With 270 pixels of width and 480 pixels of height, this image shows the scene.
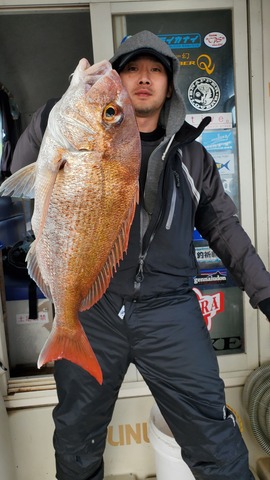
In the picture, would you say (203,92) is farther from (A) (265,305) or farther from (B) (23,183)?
(B) (23,183)

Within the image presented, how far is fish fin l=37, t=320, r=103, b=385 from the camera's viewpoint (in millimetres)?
1396

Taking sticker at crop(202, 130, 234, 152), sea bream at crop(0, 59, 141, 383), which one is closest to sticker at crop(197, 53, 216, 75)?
sticker at crop(202, 130, 234, 152)

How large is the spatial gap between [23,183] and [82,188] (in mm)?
220

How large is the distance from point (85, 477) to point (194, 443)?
59 cm

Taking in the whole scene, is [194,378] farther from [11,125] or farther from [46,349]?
[11,125]

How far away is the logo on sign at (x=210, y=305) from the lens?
8.77ft

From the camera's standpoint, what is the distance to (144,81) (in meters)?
1.70

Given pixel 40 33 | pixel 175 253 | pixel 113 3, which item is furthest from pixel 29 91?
pixel 175 253

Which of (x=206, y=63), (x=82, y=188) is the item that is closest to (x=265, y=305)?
(x=82, y=188)

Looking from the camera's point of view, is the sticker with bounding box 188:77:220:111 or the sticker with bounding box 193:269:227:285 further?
the sticker with bounding box 193:269:227:285

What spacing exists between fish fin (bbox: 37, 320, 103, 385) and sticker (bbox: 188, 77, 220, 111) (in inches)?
68.5

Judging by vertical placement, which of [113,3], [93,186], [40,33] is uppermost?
[40,33]

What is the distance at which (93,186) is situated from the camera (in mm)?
1210

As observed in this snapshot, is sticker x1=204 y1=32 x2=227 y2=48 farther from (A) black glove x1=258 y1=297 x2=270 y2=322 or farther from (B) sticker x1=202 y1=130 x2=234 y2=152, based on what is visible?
(A) black glove x1=258 y1=297 x2=270 y2=322
